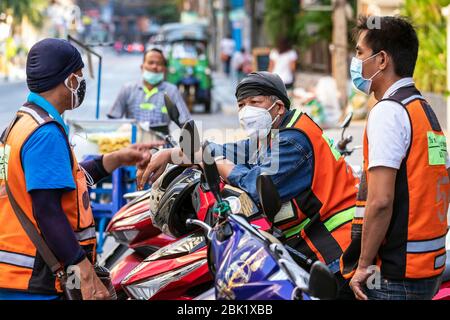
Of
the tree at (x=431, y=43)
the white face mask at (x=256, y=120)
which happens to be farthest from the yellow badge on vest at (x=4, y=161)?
the tree at (x=431, y=43)

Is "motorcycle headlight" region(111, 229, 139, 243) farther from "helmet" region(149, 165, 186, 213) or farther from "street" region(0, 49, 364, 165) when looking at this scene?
"street" region(0, 49, 364, 165)

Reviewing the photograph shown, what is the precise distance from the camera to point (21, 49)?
141 feet

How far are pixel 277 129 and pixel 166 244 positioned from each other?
1.04 meters

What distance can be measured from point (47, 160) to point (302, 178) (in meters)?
1.09

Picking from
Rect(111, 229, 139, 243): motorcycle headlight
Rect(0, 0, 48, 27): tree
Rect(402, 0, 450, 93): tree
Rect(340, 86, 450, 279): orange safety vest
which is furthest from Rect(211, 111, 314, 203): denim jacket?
Rect(0, 0, 48, 27): tree

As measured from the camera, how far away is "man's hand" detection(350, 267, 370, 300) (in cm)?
345

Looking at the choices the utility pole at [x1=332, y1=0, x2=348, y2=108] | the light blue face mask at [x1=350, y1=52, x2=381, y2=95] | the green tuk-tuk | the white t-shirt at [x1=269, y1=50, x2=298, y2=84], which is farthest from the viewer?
the green tuk-tuk

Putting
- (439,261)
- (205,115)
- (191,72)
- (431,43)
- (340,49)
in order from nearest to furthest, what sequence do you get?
(439,261), (431,43), (340,49), (205,115), (191,72)

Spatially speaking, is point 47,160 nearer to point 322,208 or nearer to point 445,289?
point 322,208

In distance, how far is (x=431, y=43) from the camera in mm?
16141

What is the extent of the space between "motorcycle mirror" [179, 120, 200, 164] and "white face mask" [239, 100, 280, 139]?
1.16 feet

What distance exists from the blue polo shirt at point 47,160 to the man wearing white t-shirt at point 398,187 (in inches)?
42.6

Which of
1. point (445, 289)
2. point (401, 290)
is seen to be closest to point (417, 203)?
point (401, 290)

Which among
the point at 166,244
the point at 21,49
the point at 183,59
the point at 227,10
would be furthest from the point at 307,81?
the point at 166,244
